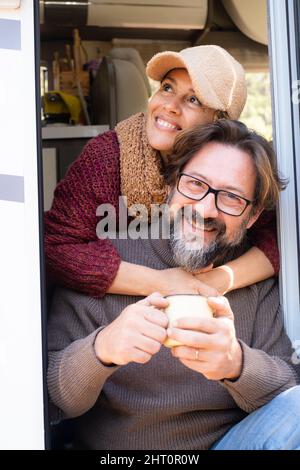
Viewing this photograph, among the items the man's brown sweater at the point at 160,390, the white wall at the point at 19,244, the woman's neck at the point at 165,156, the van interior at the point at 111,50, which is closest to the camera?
the white wall at the point at 19,244

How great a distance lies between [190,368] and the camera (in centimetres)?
184

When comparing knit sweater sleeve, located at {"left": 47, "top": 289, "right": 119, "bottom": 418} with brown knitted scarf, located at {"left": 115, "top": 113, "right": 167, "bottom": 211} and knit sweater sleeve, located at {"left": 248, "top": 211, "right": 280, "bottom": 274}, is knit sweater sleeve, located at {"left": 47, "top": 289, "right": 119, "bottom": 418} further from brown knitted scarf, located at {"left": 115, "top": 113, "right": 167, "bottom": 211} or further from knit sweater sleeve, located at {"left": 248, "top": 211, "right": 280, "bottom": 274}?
knit sweater sleeve, located at {"left": 248, "top": 211, "right": 280, "bottom": 274}

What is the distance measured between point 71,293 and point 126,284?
174mm

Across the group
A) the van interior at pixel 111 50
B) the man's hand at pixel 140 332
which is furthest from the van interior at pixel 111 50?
the man's hand at pixel 140 332

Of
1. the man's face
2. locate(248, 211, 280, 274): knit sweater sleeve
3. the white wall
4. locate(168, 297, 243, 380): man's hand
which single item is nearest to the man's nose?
the man's face

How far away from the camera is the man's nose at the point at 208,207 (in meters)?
1.90

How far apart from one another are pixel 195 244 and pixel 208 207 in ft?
0.37

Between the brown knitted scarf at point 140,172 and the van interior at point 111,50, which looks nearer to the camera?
the brown knitted scarf at point 140,172

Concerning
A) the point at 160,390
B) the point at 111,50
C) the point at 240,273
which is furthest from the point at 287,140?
the point at 111,50

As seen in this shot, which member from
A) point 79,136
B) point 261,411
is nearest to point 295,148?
point 261,411

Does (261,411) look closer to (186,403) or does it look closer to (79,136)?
(186,403)

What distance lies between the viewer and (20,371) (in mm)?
1621

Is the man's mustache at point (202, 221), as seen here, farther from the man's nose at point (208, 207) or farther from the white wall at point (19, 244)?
the white wall at point (19, 244)
